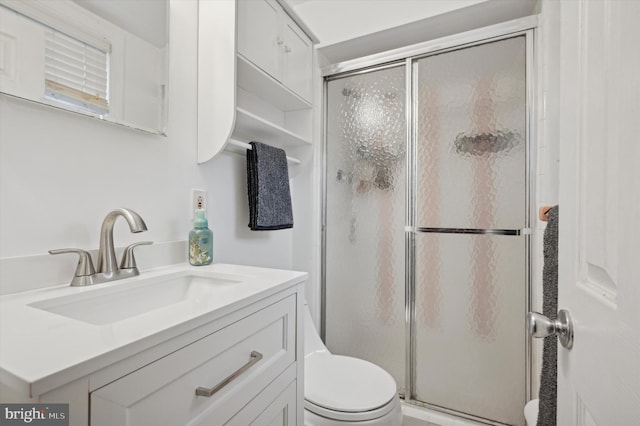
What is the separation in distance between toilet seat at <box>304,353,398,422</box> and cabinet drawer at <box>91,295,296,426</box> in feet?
1.11

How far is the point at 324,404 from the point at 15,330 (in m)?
0.94

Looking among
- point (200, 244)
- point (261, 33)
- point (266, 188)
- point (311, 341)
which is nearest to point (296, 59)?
point (261, 33)

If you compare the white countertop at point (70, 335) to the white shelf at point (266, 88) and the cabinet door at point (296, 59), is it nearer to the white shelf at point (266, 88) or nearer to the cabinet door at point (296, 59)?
the white shelf at point (266, 88)

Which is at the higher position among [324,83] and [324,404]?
[324,83]

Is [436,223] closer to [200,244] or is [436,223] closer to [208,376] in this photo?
[200,244]

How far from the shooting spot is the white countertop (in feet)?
1.24

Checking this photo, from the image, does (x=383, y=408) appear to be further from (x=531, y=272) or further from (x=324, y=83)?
(x=324, y=83)

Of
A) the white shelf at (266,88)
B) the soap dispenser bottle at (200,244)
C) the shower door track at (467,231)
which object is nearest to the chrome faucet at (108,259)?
the soap dispenser bottle at (200,244)

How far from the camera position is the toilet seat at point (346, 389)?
1.07 m

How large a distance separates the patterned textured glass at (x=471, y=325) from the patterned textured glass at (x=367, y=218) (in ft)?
0.46

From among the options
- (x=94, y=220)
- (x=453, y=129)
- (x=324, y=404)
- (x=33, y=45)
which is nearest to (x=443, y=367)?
(x=324, y=404)

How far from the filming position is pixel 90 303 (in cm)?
75

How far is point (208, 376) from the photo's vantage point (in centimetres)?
62

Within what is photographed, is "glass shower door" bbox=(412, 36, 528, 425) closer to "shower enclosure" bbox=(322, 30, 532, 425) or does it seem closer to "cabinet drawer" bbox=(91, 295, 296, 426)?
"shower enclosure" bbox=(322, 30, 532, 425)
